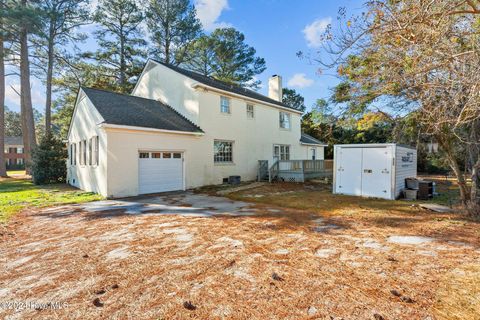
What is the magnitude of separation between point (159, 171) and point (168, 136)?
1.71m

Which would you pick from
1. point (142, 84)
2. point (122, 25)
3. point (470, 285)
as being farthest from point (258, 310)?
point (122, 25)

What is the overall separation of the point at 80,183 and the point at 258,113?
37.4 feet

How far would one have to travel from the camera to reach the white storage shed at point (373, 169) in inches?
377

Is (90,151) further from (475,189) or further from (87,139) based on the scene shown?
(475,189)

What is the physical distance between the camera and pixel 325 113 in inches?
410

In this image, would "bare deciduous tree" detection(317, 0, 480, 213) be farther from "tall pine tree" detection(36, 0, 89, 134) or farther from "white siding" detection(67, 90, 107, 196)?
"tall pine tree" detection(36, 0, 89, 134)

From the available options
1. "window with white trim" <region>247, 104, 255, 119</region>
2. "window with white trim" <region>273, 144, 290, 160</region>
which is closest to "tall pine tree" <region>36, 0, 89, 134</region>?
"window with white trim" <region>247, 104, 255, 119</region>

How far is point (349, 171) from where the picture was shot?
35.2 feet

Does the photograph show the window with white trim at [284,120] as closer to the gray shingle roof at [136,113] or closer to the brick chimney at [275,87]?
the brick chimney at [275,87]

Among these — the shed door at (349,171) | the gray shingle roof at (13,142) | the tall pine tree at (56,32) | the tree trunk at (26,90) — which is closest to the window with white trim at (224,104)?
the shed door at (349,171)

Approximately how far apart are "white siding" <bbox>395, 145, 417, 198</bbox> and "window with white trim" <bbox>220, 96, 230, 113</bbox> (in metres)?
9.16

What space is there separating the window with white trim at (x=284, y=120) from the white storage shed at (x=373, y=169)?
862 cm

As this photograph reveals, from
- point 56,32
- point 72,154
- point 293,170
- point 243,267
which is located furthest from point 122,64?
point 243,267

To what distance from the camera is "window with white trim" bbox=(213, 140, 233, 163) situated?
14423 mm
